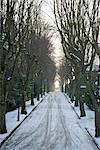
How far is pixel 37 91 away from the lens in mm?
63906

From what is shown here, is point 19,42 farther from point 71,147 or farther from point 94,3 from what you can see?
point 71,147

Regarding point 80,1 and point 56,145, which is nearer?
point 56,145

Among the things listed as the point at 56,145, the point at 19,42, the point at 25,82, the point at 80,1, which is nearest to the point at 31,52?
the point at 25,82

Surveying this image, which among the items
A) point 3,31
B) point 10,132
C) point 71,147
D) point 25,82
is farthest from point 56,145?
point 25,82

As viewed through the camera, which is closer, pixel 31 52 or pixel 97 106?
pixel 97 106

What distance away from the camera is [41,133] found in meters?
22.5

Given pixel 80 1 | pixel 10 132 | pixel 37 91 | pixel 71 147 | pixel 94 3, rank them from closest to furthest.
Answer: pixel 71 147 → pixel 94 3 → pixel 80 1 → pixel 10 132 → pixel 37 91

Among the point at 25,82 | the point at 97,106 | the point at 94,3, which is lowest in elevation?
the point at 97,106

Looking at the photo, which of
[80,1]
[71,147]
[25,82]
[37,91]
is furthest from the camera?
[37,91]

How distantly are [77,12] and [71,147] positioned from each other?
25.9 feet

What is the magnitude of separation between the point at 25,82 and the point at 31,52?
3.60 meters

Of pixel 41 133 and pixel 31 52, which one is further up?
pixel 31 52

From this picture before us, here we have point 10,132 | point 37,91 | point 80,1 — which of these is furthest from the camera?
point 37,91

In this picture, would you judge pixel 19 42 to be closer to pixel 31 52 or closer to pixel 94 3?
pixel 94 3
